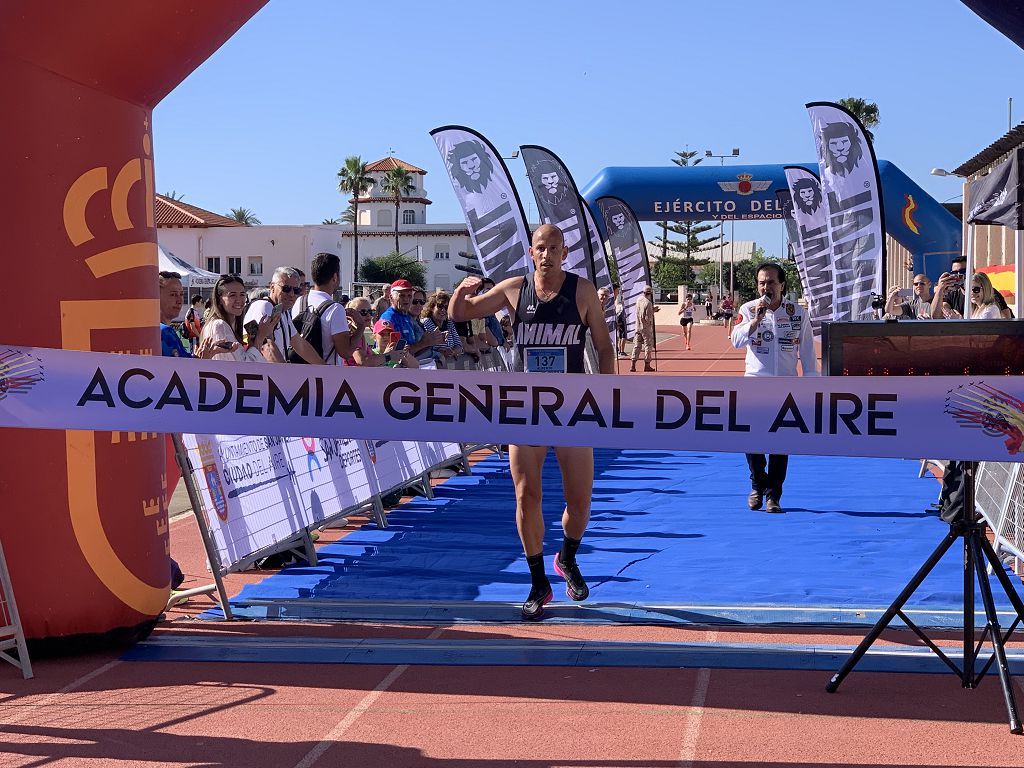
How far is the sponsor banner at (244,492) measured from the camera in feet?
21.5

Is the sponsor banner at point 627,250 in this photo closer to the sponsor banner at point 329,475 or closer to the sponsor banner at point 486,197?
the sponsor banner at point 486,197

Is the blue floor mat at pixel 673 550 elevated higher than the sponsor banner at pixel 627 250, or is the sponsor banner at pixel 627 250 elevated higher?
the sponsor banner at pixel 627 250

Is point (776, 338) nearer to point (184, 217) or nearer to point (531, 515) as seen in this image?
point (531, 515)

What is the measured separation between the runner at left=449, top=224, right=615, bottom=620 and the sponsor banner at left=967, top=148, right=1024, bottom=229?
11.6ft

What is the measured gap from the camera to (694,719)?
14.7 ft

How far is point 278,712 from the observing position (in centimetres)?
464

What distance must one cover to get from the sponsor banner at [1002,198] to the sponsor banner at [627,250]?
19.7m

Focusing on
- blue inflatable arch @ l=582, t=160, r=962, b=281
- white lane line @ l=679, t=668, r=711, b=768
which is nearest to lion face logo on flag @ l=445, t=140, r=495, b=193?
blue inflatable arch @ l=582, t=160, r=962, b=281

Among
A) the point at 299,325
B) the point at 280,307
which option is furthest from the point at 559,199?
the point at 299,325

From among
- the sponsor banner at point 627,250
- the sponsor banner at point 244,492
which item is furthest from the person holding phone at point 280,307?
the sponsor banner at point 627,250

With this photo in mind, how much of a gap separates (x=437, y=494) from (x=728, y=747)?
267 inches

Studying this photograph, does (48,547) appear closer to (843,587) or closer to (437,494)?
(843,587)

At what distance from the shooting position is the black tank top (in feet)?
19.3

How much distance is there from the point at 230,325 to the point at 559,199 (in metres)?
15.7
